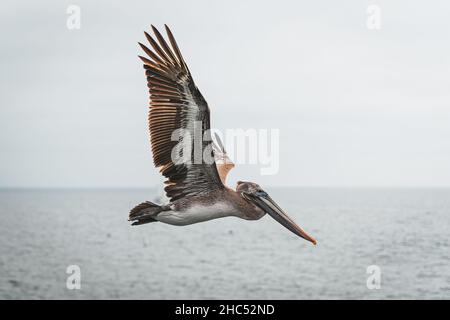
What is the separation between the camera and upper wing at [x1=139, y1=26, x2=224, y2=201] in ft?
24.7

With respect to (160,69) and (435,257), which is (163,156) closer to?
(160,69)

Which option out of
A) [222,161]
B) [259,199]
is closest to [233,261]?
[222,161]

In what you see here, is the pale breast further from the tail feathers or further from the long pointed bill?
the long pointed bill

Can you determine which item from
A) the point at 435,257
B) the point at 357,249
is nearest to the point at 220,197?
the point at 435,257

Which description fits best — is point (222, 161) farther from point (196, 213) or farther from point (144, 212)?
point (144, 212)

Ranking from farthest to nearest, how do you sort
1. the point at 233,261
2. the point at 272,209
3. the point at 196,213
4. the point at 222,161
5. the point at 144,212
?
the point at 233,261 → the point at 222,161 → the point at 272,209 → the point at 196,213 → the point at 144,212

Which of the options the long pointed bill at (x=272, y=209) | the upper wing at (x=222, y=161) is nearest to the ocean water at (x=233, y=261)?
the upper wing at (x=222, y=161)

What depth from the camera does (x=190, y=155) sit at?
24.4 feet

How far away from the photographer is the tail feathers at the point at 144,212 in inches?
284

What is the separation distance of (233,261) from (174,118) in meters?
97.0

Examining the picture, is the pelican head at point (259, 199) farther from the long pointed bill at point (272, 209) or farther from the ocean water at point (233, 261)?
the ocean water at point (233, 261)

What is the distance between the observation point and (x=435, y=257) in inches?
3964

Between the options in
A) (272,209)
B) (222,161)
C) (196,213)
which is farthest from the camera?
(222,161)
